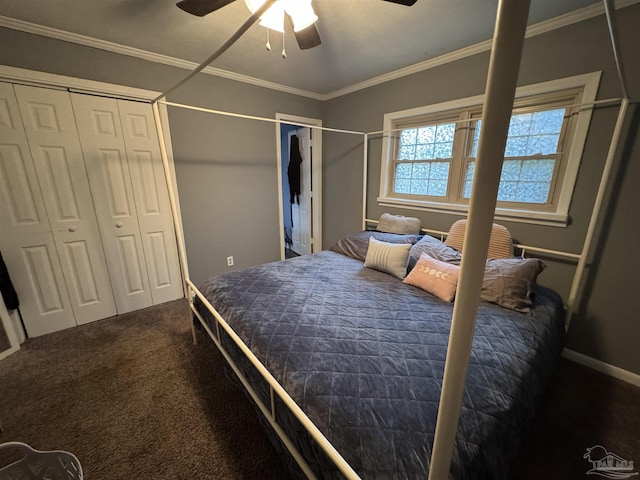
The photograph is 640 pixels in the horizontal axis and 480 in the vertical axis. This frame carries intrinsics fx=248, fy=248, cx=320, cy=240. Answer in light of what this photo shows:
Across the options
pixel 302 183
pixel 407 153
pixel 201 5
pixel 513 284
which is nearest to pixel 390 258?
pixel 513 284

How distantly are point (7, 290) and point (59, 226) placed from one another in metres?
0.59

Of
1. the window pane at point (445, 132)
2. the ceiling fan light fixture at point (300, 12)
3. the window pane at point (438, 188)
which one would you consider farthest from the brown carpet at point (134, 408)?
the window pane at point (445, 132)

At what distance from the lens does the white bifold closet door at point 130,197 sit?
7.26ft

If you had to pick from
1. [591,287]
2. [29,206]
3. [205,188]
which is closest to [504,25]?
[591,287]

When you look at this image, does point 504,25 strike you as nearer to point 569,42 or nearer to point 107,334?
point 569,42

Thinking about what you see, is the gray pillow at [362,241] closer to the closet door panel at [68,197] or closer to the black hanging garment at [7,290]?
the closet door panel at [68,197]

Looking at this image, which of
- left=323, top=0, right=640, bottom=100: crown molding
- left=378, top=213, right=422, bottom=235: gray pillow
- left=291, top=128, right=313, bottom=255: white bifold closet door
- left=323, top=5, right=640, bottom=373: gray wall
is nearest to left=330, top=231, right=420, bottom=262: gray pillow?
left=378, top=213, right=422, bottom=235: gray pillow

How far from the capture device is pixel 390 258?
82.7 inches

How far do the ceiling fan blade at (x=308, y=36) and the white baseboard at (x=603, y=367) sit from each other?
2996 mm

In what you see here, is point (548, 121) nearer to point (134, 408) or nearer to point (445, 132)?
point (445, 132)

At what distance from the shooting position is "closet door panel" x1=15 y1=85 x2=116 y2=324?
1973mm

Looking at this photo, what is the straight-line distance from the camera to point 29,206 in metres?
2.01

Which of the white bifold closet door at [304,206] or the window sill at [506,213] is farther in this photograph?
the white bifold closet door at [304,206]

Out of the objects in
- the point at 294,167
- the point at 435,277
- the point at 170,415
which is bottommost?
the point at 170,415
